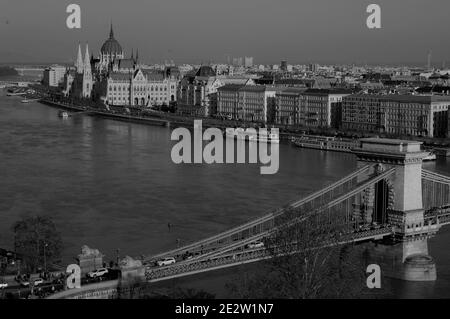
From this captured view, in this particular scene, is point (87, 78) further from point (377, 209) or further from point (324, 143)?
point (377, 209)

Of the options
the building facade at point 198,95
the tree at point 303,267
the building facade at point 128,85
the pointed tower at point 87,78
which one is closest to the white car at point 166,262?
the tree at point 303,267

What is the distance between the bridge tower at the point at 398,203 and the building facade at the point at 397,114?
14.2 metres

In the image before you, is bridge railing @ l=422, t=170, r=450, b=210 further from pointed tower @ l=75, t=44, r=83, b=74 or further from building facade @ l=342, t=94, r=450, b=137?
pointed tower @ l=75, t=44, r=83, b=74

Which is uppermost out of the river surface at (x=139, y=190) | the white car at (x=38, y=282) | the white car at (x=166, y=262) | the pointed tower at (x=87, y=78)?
the pointed tower at (x=87, y=78)

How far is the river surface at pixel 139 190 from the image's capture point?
970 cm

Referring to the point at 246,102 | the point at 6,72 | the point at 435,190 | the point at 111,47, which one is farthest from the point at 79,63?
the point at 6,72

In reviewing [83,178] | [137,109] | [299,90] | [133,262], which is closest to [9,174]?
[83,178]

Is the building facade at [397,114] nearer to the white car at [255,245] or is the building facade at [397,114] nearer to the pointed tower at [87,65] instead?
the white car at [255,245]

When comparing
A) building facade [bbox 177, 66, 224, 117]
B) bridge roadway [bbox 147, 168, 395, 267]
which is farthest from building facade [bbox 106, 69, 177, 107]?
bridge roadway [bbox 147, 168, 395, 267]

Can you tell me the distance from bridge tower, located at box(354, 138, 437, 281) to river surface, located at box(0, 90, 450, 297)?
324mm

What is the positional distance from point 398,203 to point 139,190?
517 centimetres

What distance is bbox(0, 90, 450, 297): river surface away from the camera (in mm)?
9695

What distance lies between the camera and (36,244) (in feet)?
25.8

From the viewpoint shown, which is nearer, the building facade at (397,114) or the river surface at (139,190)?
the river surface at (139,190)
